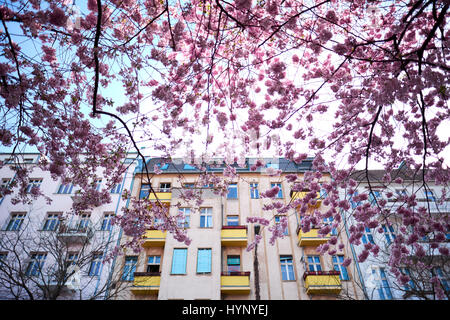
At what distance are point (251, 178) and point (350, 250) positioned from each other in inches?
282

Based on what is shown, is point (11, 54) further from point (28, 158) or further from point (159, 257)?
point (28, 158)

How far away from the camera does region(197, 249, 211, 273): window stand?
1389 cm

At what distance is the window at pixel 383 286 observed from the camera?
13159 mm

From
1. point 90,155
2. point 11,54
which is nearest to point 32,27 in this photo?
point 11,54

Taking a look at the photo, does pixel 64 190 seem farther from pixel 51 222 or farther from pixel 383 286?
pixel 383 286

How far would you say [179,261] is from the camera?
46.5ft

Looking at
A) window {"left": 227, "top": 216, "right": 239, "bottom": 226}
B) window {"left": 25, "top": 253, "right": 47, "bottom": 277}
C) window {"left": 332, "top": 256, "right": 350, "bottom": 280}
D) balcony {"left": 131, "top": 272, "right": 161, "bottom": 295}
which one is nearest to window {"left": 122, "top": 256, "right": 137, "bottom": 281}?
balcony {"left": 131, "top": 272, "right": 161, "bottom": 295}

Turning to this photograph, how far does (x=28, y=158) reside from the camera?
20.1 m

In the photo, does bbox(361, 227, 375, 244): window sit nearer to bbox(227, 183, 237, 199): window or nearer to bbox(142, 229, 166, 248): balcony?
bbox(227, 183, 237, 199): window

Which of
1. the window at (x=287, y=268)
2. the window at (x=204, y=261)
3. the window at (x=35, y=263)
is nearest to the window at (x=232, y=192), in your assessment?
the window at (x=204, y=261)

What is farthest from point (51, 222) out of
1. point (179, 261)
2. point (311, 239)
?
point (311, 239)

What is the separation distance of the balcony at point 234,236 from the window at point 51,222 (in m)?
9.76

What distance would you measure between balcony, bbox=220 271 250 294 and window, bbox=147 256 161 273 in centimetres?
364

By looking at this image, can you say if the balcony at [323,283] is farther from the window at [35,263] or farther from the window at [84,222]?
the window at [35,263]
